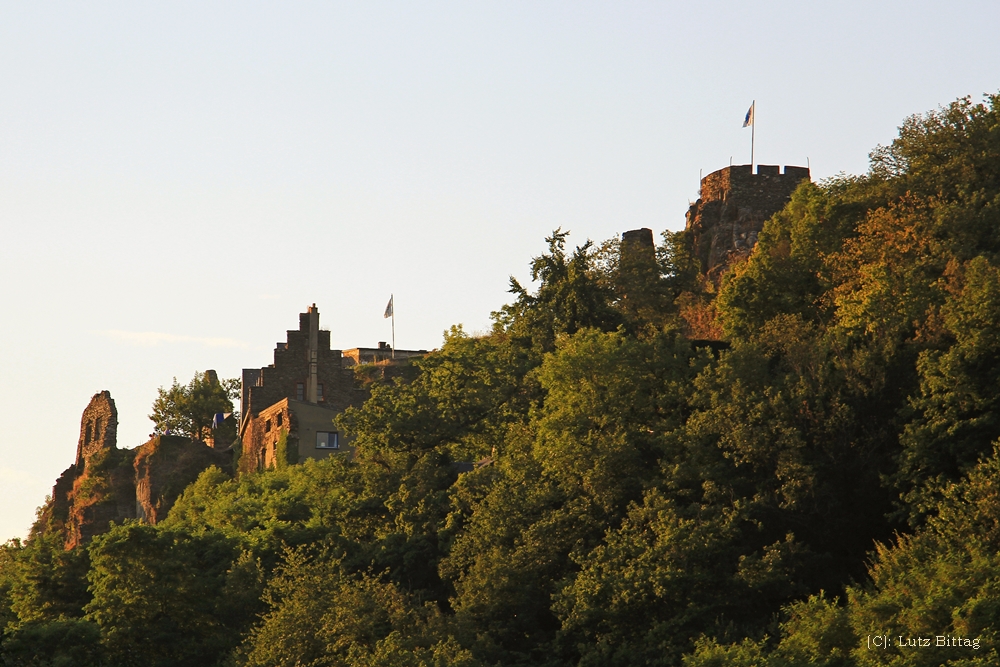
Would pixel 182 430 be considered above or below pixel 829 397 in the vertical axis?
above

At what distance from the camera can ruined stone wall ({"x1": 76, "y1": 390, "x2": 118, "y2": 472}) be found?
112 meters

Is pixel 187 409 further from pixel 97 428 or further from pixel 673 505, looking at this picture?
pixel 673 505

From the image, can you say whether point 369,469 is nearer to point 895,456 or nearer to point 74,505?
point 895,456

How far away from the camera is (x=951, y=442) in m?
60.0

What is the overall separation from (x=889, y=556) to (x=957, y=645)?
7245 millimetres

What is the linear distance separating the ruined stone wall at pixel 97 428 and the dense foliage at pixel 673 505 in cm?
3897

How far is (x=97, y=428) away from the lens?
114 metres

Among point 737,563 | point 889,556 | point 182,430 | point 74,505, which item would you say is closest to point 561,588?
point 737,563

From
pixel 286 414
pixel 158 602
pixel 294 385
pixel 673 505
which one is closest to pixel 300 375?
pixel 294 385

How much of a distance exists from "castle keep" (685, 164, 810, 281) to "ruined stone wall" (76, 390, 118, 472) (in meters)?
41.2

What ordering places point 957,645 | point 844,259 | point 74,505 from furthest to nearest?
point 74,505 < point 844,259 < point 957,645

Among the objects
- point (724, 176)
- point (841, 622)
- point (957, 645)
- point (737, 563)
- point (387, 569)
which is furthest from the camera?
point (724, 176)

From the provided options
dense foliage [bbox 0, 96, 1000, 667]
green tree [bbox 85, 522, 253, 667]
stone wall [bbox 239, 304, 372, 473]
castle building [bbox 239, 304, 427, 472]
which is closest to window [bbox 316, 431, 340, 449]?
castle building [bbox 239, 304, 427, 472]

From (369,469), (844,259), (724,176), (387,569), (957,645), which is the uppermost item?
(724,176)
